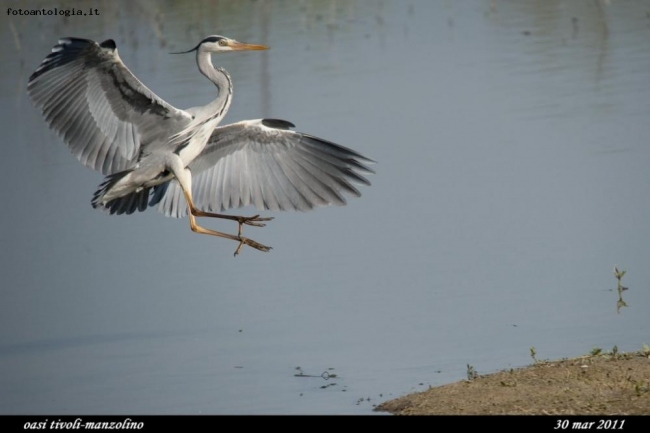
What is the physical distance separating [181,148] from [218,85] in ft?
1.64

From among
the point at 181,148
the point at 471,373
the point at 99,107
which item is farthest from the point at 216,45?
the point at 471,373

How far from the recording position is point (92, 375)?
7824 millimetres

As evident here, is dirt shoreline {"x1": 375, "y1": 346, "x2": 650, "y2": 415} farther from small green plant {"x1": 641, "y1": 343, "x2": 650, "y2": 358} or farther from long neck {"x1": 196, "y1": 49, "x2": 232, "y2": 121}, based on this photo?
long neck {"x1": 196, "y1": 49, "x2": 232, "y2": 121}

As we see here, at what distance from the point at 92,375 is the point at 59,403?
44cm

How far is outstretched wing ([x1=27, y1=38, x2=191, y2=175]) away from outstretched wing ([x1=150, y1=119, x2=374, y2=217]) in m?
0.38

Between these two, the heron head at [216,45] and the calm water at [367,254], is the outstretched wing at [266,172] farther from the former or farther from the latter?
the calm water at [367,254]

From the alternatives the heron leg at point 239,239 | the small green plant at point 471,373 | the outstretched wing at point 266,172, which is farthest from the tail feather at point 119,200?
the small green plant at point 471,373

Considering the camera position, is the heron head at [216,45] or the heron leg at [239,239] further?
the heron head at [216,45]

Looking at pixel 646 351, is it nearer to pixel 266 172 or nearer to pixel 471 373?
pixel 471 373

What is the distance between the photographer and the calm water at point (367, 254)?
7.48 meters

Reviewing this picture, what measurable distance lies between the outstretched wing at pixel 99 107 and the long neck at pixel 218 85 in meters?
0.24

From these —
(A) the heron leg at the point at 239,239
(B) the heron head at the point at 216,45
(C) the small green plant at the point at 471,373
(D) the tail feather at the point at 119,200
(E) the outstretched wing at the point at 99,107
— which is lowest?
(C) the small green plant at the point at 471,373

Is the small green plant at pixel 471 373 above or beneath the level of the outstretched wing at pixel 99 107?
beneath

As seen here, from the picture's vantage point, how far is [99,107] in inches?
335
